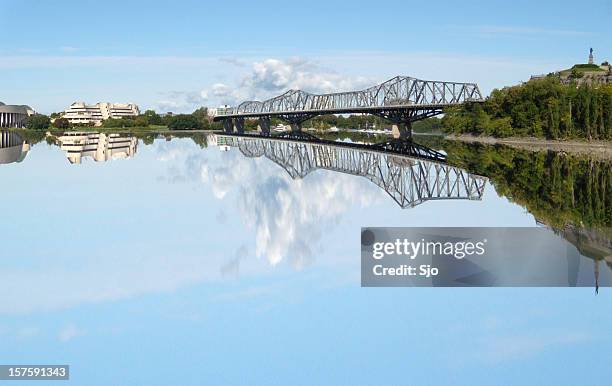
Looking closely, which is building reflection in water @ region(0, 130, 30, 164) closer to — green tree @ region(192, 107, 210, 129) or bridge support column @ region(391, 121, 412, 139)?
bridge support column @ region(391, 121, 412, 139)

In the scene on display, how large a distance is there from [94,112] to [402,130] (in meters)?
110

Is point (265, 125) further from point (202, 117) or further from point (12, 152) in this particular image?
point (12, 152)

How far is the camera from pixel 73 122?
156 metres

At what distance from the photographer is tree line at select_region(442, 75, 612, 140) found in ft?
169

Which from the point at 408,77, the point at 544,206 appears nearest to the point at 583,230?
the point at 544,206

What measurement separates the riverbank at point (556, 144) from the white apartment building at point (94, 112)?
108297 mm

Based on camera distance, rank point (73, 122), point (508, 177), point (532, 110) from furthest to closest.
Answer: point (73, 122), point (532, 110), point (508, 177)

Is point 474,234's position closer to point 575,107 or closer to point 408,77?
point 575,107

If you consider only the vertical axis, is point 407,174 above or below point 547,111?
below

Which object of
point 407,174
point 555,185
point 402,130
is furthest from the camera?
point 402,130

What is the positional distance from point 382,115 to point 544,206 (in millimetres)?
64380

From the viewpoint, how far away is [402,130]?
8144 cm

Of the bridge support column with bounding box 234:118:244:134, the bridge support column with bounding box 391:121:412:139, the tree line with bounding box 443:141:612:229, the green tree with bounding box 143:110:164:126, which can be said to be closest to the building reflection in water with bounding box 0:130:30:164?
the tree line with bounding box 443:141:612:229

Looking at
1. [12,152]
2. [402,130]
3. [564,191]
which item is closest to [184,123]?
[402,130]
